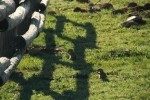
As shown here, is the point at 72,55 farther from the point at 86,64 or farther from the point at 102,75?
the point at 102,75

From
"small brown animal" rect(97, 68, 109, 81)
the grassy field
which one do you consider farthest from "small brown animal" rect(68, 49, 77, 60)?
"small brown animal" rect(97, 68, 109, 81)

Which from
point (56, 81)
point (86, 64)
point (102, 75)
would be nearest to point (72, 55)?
point (86, 64)

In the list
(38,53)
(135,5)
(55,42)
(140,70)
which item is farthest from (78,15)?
(140,70)

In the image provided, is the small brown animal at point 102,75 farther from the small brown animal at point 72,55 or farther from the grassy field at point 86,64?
the small brown animal at point 72,55

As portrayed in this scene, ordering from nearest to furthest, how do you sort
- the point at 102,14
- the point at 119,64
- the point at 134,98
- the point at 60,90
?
1. the point at 134,98
2. the point at 60,90
3. the point at 119,64
4. the point at 102,14

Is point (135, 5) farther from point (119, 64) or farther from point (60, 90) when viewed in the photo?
point (60, 90)

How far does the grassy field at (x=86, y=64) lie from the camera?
8.42 m

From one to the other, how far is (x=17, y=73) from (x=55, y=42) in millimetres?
2682

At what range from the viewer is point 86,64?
10023 millimetres

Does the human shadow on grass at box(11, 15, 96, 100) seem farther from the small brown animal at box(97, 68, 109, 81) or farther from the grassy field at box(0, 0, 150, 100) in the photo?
the small brown animal at box(97, 68, 109, 81)

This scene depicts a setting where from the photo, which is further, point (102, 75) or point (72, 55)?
point (72, 55)

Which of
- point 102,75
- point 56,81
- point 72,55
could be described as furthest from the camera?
point 72,55

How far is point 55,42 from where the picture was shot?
Answer: 39.0ft

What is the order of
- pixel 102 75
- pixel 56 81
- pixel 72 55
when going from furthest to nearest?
1. pixel 72 55
2. pixel 102 75
3. pixel 56 81
